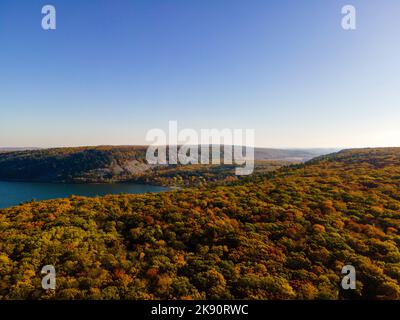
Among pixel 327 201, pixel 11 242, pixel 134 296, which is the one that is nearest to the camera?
pixel 134 296
